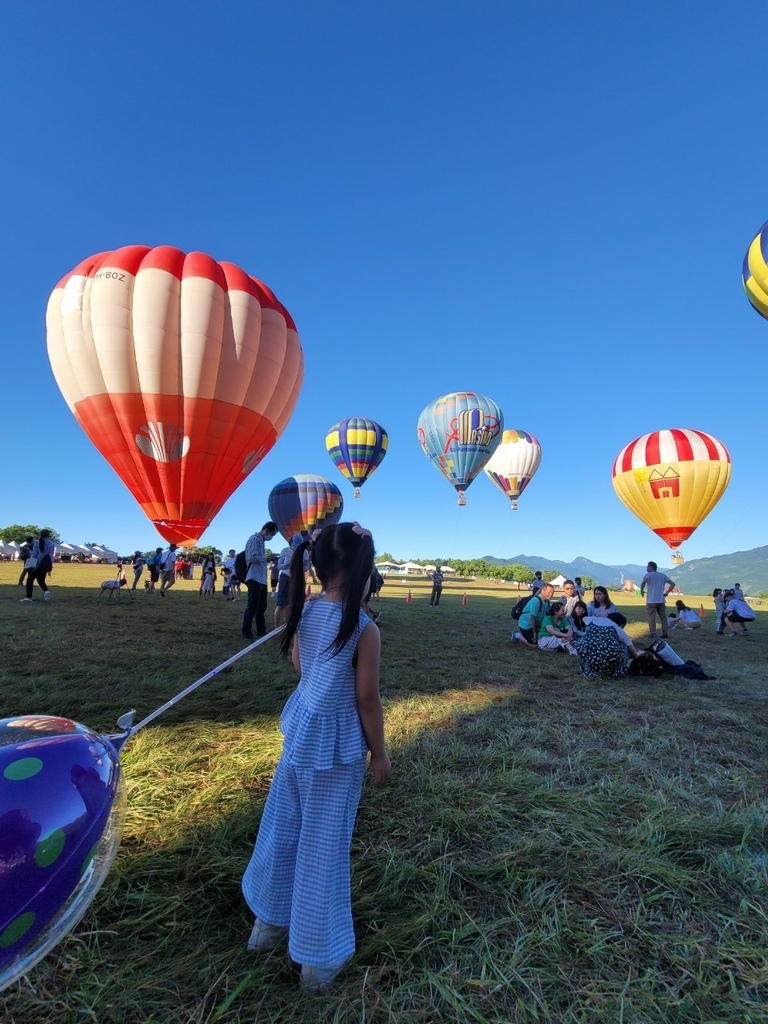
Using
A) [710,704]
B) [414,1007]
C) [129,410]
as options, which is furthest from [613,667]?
[129,410]

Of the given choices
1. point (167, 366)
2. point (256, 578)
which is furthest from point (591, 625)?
point (167, 366)

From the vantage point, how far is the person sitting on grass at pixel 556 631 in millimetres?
9227

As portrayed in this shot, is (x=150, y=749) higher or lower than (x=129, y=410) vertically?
lower

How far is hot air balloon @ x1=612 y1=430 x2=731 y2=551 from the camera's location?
23625 mm

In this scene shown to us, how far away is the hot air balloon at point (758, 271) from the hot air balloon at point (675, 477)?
9524mm

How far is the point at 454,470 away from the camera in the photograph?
28.6 metres

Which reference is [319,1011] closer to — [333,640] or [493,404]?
[333,640]

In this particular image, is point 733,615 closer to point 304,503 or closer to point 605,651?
point 605,651

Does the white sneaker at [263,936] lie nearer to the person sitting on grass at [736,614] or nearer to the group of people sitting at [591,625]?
the group of people sitting at [591,625]

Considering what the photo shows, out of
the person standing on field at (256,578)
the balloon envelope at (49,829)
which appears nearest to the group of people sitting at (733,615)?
the person standing on field at (256,578)

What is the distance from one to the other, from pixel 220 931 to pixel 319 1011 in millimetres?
Answer: 593

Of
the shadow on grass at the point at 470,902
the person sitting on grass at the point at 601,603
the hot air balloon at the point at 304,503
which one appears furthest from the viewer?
the hot air balloon at the point at 304,503

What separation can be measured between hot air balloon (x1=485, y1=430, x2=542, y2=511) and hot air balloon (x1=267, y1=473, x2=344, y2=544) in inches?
463

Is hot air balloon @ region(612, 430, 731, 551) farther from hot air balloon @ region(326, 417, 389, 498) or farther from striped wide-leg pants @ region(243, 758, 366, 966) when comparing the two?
striped wide-leg pants @ region(243, 758, 366, 966)
